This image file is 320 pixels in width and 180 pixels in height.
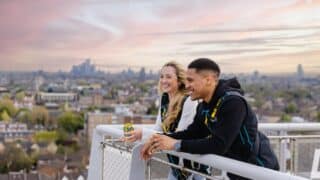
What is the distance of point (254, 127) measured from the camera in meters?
2.62

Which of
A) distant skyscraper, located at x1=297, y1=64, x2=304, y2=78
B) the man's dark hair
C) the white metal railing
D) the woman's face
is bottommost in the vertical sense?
the white metal railing

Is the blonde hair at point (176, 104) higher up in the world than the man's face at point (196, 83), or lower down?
lower down

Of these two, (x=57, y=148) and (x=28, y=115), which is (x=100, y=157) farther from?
(x=28, y=115)

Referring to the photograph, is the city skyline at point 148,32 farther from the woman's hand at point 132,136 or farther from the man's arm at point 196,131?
the man's arm at point 196,131

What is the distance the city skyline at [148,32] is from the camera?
998cm

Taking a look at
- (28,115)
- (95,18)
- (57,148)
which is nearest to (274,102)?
(57,148)

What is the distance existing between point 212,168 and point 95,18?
29.7 feet

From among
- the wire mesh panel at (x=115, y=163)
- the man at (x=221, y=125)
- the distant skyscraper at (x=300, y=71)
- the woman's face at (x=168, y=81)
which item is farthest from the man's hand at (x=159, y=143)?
the distant skyscraper at (x=300, y=71)

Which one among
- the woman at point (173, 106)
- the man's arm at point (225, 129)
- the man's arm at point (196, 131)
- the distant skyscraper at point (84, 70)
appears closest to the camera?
the man's arm at point (225, 129)

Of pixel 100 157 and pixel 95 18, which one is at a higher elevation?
pixel 95 18

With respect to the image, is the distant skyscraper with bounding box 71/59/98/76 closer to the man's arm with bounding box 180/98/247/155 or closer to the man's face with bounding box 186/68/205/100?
the man's face with bounding box 186/68/205/100

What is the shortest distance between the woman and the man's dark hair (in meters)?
0.50

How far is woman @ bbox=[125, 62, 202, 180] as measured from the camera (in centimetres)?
330

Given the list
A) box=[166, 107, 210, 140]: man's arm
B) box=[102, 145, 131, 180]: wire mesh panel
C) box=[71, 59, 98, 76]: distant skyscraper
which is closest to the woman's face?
box=[102, 145, 131, 180]: wire mesh panel
